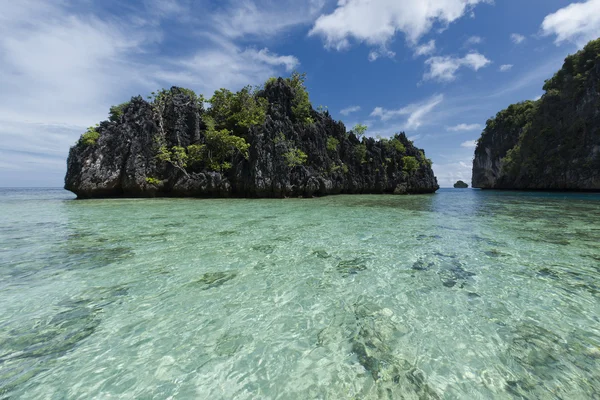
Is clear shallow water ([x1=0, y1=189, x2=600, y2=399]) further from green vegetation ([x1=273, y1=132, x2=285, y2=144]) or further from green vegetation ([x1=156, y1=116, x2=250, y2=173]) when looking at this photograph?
green vegetation ([x1=273, y1=132, x2=285, y2=144])

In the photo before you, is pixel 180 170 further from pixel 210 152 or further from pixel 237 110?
pixel 237 110

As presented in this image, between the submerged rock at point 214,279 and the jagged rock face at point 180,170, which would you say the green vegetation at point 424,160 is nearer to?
the jagged rock face at point 180,170

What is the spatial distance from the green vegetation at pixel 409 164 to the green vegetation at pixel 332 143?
46.4 feet

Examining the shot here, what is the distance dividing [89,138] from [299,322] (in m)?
35.2

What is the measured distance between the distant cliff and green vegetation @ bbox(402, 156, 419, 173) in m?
28.6

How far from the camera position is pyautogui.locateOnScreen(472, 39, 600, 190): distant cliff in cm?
4134

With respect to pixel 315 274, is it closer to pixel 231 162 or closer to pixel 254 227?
pixel 254 227

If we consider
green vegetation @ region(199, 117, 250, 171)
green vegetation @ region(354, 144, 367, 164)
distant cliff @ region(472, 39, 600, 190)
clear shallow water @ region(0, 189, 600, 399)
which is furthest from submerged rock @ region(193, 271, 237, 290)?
distant cliff @ region(472, 39, 600, 190)

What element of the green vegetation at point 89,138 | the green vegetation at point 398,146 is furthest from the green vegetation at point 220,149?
the green vegetation at point 398,146

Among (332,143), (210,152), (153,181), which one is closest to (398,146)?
(332,143)

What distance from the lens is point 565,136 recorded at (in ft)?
149

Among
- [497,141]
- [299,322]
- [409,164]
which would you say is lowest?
[299,322]

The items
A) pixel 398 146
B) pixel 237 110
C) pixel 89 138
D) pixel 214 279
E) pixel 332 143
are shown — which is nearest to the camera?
pixel 214 279

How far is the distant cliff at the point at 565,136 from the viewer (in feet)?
136
